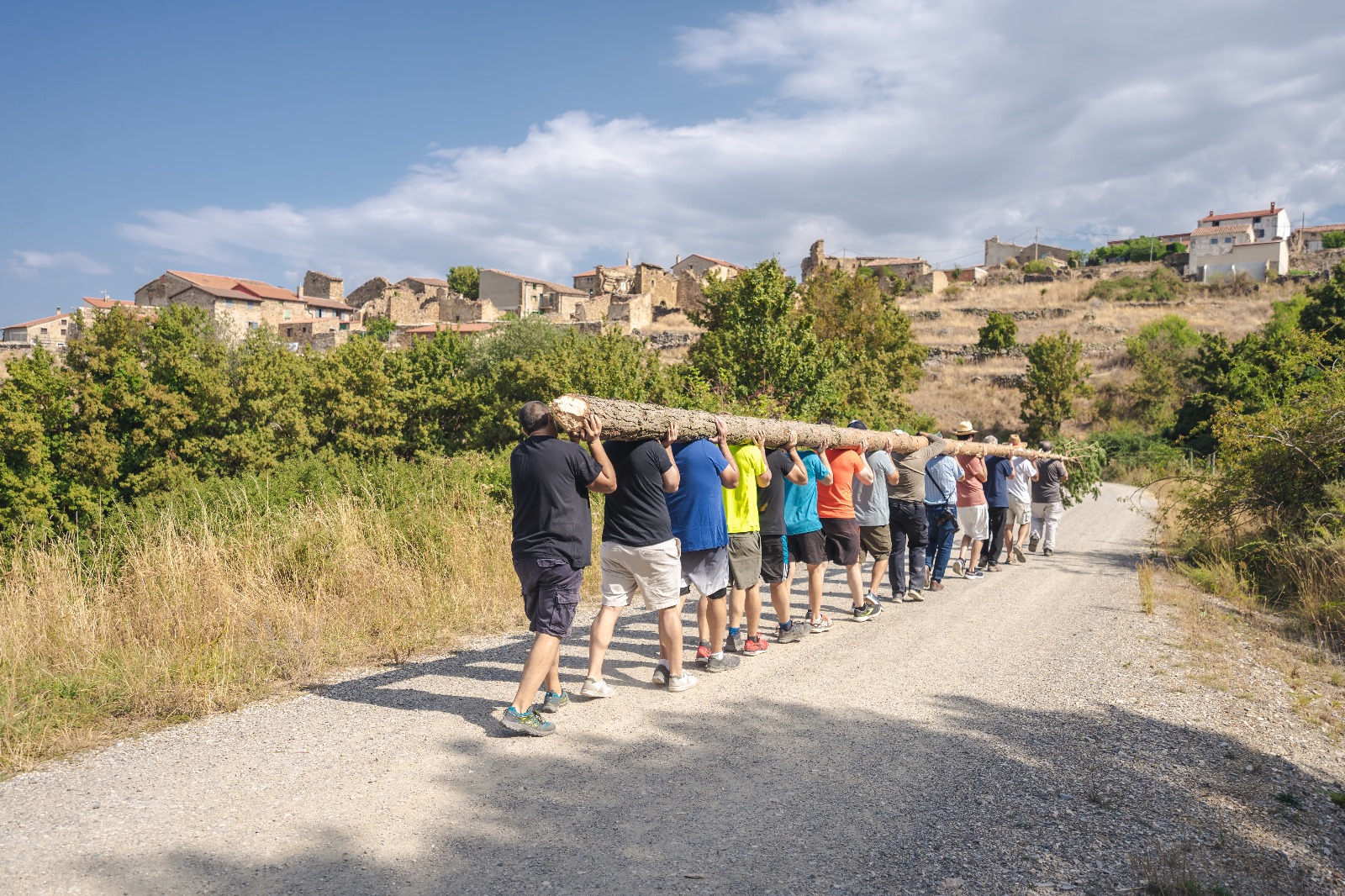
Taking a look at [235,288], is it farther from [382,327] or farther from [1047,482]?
[1047,482]

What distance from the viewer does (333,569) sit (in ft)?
28.3

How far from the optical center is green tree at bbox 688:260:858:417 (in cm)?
1816

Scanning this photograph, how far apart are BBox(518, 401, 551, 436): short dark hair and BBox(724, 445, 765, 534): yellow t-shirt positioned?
203 cm

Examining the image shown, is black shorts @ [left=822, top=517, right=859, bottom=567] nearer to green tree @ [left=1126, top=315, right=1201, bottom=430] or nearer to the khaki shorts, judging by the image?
the khaki shorts

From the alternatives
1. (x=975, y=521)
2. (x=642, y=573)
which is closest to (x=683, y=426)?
(x=642, y=573)

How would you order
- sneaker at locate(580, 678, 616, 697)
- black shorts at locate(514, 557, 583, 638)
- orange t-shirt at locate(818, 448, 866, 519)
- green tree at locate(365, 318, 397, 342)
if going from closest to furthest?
black shorts at locate(514, 557, 583, 638), sneaker at locate(580, 678, 616, 697), orange t-shirt at locate(818, 448, 866, 519), green tree at locate(365, 318, 397, 342)

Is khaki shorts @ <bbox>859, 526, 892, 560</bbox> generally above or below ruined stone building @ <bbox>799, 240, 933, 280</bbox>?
below

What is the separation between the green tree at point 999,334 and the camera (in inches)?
2206

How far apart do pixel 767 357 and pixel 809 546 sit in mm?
10754

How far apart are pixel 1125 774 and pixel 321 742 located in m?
4.66

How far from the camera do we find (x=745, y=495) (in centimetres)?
701

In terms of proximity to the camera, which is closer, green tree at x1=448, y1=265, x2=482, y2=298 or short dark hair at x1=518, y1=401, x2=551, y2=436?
short dark hair at x1=518, y1=401, x2=551, y2=436

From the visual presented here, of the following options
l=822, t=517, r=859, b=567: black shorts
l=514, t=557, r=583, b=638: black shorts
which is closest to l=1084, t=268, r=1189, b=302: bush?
l=822, t=517, r=859, b=567: black shorts

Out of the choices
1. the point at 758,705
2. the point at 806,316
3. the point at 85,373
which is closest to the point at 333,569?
the point at 758,705
